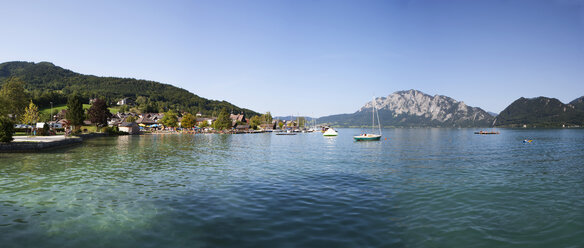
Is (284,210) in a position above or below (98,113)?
below

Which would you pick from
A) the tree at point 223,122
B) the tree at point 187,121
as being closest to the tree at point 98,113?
the tree at point 187,121

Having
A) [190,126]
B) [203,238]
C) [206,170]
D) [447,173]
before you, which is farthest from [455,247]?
[190,126]

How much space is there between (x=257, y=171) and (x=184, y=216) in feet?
45.1

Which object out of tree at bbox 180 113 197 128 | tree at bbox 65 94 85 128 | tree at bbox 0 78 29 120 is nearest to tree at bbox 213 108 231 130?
tree at bbox 180 113 197 128

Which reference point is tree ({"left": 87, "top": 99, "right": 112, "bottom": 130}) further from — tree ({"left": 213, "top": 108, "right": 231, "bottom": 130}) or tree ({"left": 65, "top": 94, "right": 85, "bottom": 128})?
tree ({"left": 213, "top": 108, "right": 231, "bottom": 130})

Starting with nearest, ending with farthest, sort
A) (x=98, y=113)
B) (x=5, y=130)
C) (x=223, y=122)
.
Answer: (x=5, y=130) < (x=98, y=113) < (x=223, y=122)

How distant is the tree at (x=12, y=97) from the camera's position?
6784 cm

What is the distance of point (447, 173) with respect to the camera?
25.4m

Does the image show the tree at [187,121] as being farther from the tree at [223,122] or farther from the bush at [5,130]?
the bush at [5,130]

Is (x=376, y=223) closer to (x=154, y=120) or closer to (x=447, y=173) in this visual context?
(x=447, y=173)

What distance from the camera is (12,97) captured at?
7238cm

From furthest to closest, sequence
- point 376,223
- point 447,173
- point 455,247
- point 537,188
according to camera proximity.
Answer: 1. point 447,173
2. point 537,188
3. point 376,223
4. point 455,247

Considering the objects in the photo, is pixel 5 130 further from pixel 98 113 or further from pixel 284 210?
pixel 98 113

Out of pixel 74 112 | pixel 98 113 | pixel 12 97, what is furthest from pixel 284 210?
pixel 98 113
